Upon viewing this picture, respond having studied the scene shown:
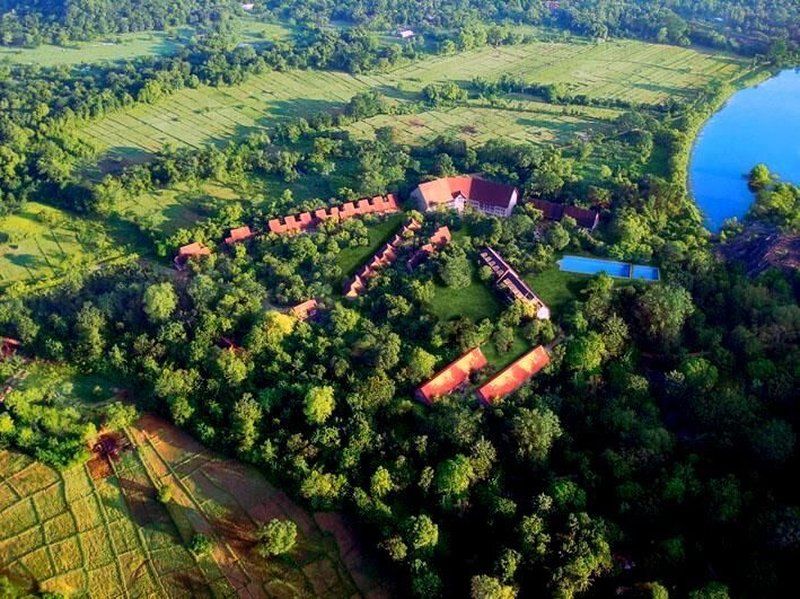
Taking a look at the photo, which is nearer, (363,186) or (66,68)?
(363,186)

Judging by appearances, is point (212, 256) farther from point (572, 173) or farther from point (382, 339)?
point (572, 173)

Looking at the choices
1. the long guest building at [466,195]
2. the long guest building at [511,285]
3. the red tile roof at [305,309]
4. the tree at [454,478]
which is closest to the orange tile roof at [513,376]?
the long guest building at [511,285]

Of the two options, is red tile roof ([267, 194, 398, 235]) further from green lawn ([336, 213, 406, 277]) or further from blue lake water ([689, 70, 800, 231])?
blue lake water ([689, 70, 800, 231])

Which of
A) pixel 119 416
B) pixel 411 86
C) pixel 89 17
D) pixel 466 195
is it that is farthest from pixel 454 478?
pixel 89 17

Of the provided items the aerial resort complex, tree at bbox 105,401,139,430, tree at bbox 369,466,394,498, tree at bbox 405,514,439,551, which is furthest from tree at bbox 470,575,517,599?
tree at bbox 105,401,139,430

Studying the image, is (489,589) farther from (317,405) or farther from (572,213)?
(572,213)

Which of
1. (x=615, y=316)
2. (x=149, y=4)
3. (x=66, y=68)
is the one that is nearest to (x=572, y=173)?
(x=615, y=316)
